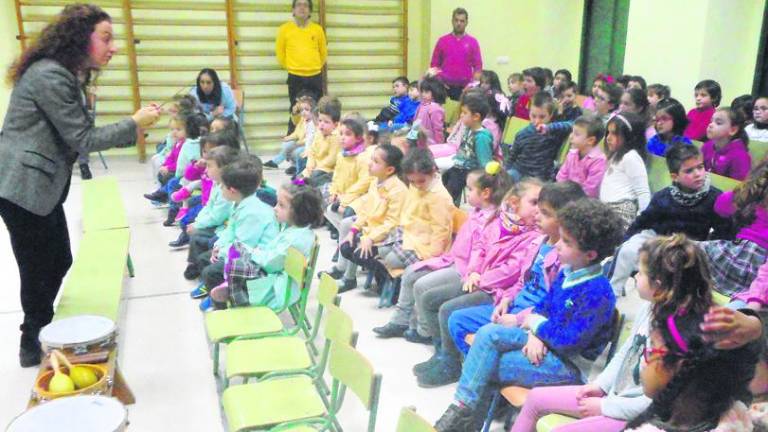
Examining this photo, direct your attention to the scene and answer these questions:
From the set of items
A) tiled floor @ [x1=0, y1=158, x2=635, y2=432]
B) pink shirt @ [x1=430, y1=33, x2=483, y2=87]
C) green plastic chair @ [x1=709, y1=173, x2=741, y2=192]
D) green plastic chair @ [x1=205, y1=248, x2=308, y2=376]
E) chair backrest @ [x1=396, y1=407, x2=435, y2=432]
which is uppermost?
pink shirt @ [x1=430, y1=33, x2=483, y2=87]

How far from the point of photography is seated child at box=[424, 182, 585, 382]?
2.40 meters

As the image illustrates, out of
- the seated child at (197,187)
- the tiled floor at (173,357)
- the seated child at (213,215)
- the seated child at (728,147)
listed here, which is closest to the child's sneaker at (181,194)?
the seated child at (197,187)

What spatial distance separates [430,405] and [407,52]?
6.58 metres

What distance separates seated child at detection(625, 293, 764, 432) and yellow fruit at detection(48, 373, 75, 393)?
178 cm

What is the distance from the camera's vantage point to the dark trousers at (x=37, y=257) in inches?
103

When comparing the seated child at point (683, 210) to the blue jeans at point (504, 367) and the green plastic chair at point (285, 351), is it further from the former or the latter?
the green plastic chair at point (285, 351)

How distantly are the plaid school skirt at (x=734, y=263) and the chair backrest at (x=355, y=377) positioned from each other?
65.9 inches

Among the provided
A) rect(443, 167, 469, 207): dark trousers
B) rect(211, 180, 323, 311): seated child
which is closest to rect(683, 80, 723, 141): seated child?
rect(443, 167, 469, 207): dark trousers

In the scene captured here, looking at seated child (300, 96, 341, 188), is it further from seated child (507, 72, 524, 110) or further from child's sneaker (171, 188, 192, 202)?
seated child (507, 72, 524, 110)

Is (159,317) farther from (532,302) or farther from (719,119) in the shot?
(719,119)

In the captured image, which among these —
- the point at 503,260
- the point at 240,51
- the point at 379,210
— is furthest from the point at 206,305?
the point at 240,51

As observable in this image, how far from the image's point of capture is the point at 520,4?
861 centimetres

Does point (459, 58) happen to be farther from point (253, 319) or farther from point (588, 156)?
point (253, 319)

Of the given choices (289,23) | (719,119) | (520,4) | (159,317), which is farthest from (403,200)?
(520,4)
